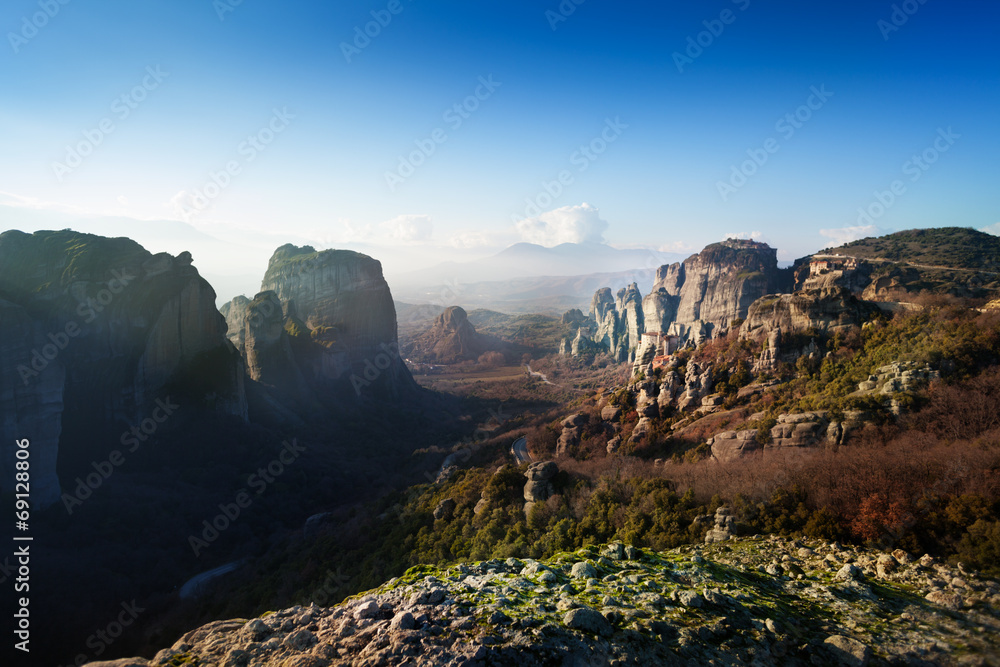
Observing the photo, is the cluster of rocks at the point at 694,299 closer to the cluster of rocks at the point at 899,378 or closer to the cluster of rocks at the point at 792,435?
the cluster of rocks at the point at 899,378

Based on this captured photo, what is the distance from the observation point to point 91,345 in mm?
33719

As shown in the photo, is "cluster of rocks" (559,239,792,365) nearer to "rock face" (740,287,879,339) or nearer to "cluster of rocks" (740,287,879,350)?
"rock face" (740,287,879,339)

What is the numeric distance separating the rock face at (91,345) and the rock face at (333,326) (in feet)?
50.9

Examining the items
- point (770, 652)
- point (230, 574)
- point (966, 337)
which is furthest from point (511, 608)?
point (230, 574)

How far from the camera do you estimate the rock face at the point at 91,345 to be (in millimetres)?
25531

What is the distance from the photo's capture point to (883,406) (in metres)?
15.8

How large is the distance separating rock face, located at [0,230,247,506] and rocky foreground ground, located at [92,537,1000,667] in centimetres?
2809

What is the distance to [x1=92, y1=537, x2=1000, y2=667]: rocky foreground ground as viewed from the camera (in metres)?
6.54

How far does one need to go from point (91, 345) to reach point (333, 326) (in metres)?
31.0

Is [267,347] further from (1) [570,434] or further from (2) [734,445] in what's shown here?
(2) [734,445]

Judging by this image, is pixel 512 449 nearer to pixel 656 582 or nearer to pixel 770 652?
pixel 656 582

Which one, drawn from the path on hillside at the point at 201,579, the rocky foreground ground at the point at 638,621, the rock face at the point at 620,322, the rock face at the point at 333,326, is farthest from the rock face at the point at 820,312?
the rock face at the point at 620,322

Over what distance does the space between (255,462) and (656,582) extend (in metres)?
40.6

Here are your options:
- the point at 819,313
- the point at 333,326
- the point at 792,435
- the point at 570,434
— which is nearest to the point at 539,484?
the point at 792,435
